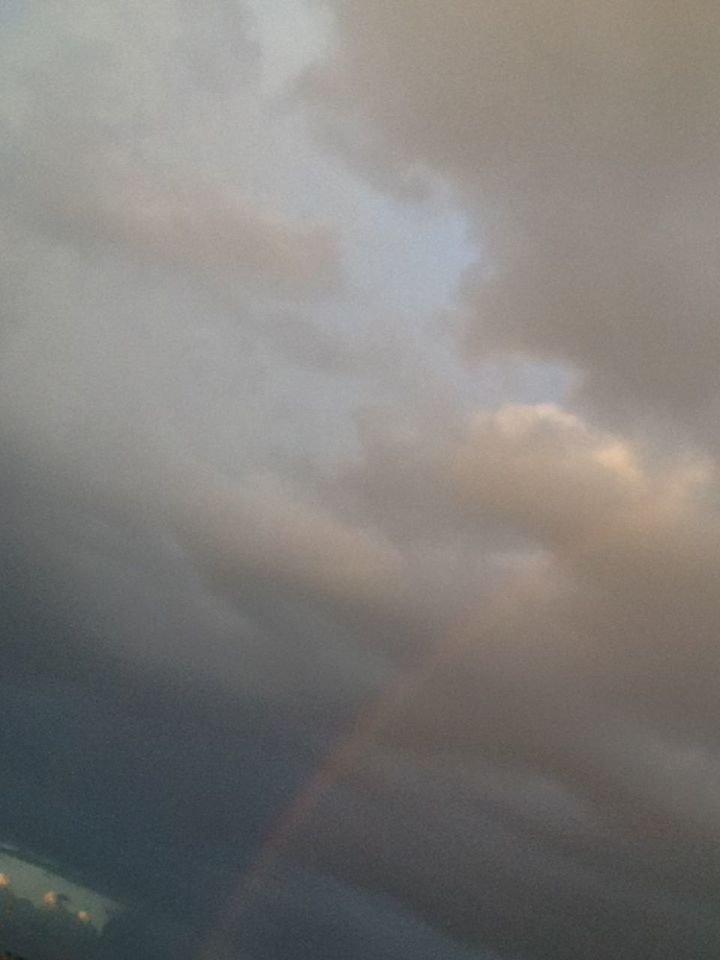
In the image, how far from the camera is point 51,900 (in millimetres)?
145875

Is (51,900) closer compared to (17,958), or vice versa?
(17,958)

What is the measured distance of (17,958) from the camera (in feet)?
377

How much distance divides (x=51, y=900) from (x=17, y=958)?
34.1 metres
